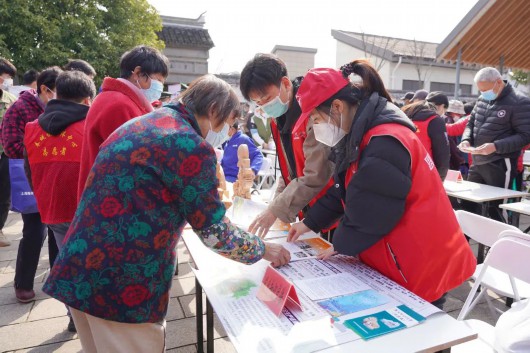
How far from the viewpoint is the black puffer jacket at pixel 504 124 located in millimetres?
3756

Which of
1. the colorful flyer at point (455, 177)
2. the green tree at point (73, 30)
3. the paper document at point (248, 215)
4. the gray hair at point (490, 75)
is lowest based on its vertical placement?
the paper document at point (248, 215)

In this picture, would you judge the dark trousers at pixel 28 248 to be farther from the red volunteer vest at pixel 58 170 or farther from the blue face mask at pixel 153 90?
the blue face mask at pixel 153 90

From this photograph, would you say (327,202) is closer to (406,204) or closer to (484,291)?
(406,204)

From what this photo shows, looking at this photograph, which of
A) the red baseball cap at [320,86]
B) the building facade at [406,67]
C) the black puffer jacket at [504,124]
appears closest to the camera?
the red baseball cap at [320,86]

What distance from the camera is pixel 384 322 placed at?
114 cm

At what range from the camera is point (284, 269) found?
5.04ft

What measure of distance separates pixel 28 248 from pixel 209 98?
99.6 inches

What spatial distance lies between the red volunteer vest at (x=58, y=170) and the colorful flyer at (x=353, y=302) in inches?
68.6

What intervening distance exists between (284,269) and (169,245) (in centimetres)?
57

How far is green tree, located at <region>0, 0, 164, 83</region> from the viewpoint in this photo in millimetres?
10141

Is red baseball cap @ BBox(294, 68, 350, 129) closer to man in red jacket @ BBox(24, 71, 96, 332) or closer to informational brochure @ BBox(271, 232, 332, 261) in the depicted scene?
informational brochure @ BBox(271, 232, 332, 261)

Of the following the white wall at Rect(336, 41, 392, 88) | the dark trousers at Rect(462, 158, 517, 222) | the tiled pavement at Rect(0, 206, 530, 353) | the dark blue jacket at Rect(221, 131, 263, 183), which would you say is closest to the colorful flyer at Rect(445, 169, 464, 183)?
the dark trousers at Rect(462, 158, 517, 222)

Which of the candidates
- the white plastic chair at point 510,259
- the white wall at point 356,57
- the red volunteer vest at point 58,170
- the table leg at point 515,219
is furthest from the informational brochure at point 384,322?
the white wall at point 356,57

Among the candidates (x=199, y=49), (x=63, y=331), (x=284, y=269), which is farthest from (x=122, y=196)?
(x=199, y=49)
